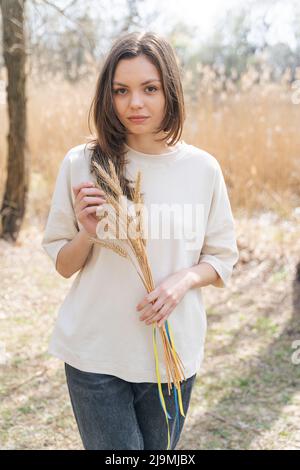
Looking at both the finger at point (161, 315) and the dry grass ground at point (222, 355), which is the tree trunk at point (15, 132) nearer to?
the dry grass ground at point (222, 355)

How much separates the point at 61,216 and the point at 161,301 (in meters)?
0.33

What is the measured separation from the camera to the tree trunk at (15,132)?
4168 millimetres

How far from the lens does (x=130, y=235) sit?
1.24m

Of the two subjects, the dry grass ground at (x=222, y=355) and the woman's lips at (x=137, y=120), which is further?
the dry grass ground at (x=222, y=355)

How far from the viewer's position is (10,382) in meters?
2.96

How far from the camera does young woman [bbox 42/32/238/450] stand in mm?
1339

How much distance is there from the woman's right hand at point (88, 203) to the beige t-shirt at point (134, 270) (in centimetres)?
7

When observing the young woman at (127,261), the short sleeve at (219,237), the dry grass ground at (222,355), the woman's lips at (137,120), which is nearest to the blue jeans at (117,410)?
the young woman at (127,261)

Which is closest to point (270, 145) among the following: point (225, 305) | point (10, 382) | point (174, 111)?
point (225, 305)

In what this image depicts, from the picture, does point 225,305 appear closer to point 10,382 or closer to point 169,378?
A: point 10,382

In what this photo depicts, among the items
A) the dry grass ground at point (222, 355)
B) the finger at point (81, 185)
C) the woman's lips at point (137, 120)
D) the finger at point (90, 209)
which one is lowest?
the dry grass ground at point (222, 355)

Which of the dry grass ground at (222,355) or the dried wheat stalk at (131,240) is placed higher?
the dried wheat stalk at (131,240)

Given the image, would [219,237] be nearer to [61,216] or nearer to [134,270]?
Result: [134,270]

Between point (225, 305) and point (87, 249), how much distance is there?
2723mm
